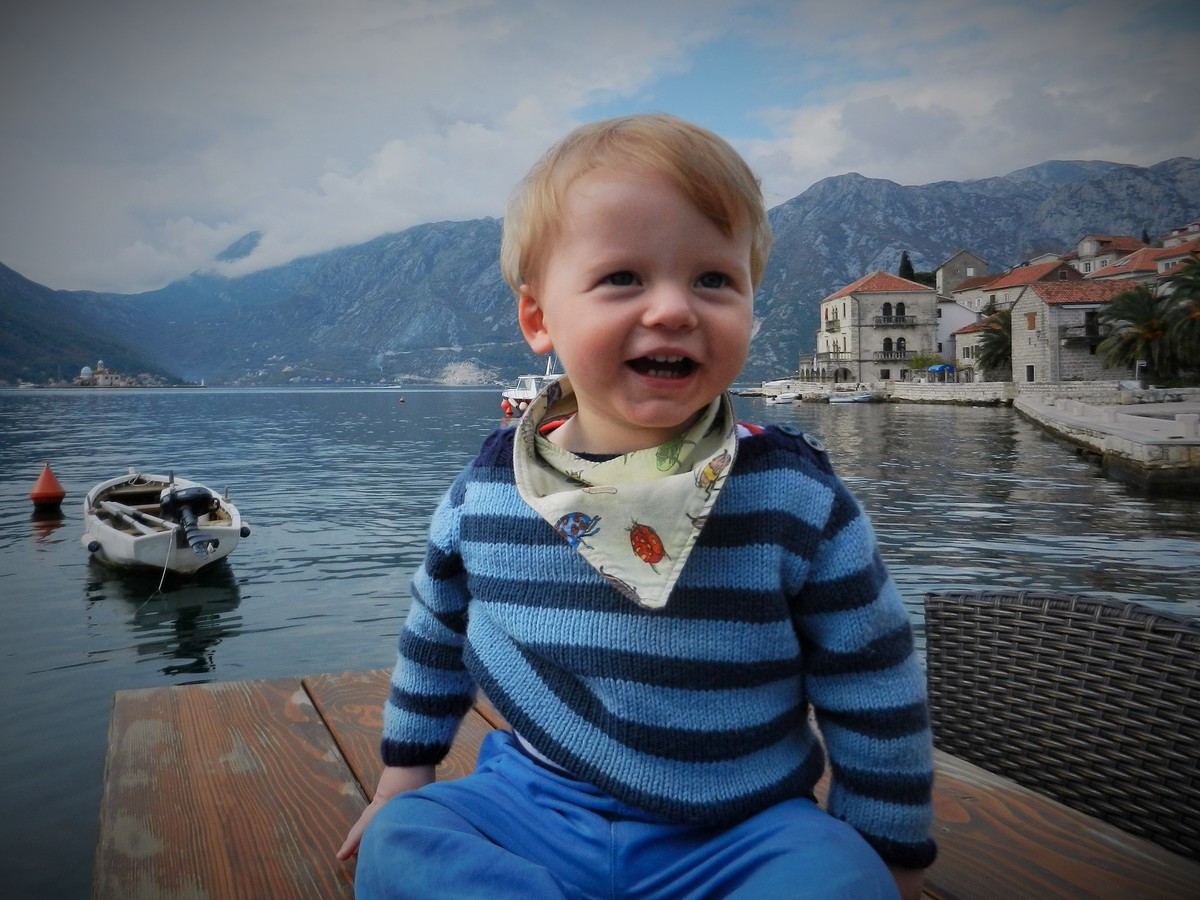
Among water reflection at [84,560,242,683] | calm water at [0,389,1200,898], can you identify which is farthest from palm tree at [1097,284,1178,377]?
water reflection at [84,560,242,683]

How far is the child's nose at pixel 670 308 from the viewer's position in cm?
126

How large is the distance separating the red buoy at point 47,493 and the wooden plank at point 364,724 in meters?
17.7

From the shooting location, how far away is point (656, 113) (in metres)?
1.40

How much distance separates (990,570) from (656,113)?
10143mm

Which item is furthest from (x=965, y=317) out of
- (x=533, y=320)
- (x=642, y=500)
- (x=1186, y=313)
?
(x=642, y=500)

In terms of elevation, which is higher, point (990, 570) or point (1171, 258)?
point (1171, 258)

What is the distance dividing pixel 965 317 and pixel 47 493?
72229 mm

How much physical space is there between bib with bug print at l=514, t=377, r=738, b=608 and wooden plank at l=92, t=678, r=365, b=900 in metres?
0.72

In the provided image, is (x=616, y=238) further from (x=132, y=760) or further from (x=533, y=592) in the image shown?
(x=132, y=760)

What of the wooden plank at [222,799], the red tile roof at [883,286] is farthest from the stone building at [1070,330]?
the wooden plank at [222,799]

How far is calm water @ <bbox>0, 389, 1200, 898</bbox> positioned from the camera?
5.95 m

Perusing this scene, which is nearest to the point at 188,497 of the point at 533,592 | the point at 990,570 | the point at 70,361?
the point at 990,570

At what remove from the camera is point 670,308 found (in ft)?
4.12

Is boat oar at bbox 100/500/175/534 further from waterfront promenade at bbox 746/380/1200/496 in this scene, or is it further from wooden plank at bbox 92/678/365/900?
waterfront promenade at bbox 746/380/1200/496
